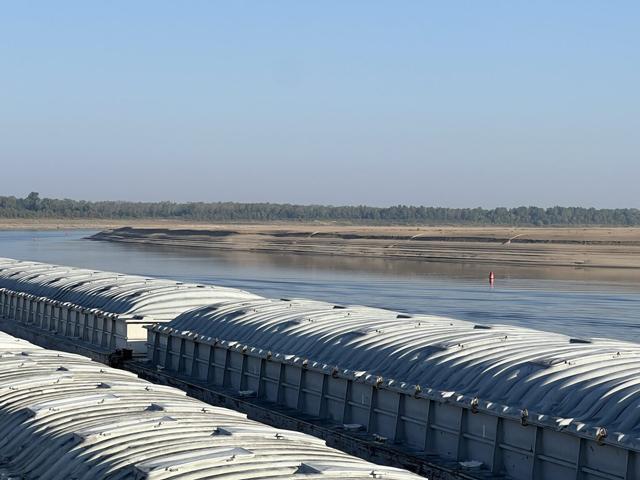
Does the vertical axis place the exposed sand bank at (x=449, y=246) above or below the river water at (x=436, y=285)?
above

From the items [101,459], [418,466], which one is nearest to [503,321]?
[418,466]

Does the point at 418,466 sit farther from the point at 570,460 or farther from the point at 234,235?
the point at 234,235

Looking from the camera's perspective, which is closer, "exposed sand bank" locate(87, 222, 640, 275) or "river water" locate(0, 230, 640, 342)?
"river water" locate(0, 230, 640, 342)

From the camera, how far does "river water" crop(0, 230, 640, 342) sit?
63.5 m

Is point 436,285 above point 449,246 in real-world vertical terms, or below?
below

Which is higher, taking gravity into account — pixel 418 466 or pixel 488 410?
pixel 488 410

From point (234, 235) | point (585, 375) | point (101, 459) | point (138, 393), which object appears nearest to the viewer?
point (101, 459)

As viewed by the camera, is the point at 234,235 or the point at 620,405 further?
the point at 234,235

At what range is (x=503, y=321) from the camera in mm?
60375

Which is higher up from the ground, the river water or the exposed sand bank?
the exposed sand bank

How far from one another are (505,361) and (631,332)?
3389 centimetres

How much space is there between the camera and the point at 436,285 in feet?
291

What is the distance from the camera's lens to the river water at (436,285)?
208 ft

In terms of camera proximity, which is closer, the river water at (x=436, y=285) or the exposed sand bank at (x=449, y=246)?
the river water at (x=436, y=285)
